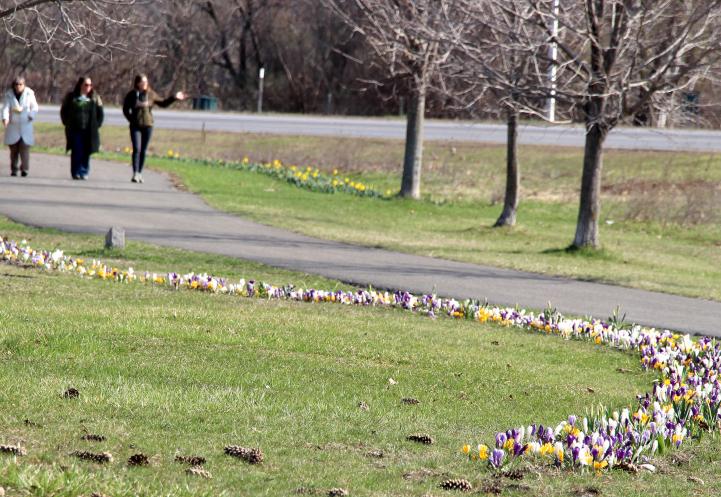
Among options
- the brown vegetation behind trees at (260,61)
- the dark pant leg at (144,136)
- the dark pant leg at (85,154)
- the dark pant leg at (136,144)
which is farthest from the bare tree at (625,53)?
the brown vegetation behind trees at (260,61)

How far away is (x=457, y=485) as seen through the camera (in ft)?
18.4

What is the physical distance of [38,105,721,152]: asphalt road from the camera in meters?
36.4

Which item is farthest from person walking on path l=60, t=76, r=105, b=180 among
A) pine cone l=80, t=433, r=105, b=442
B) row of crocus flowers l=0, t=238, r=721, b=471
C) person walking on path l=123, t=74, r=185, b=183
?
pine cone l=80, t=433, r=105, b=442

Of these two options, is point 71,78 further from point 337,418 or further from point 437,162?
point 337,418

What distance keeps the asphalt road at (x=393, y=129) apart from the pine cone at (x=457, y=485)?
94.8 feet

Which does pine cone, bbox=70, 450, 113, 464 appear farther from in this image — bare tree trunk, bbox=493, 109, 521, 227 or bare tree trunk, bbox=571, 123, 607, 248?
bare tree trunk, bbox=493, 109, 521, 227

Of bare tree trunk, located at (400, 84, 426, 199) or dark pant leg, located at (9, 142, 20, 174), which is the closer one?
dark pant leg, located at (9, 142, 20, 174)

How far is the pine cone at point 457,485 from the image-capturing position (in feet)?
18.4

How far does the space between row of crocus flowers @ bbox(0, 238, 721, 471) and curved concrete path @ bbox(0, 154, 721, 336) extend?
4.29 ft

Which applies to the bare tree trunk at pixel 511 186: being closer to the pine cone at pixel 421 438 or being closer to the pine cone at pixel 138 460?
the pine cone at pixel 421 438

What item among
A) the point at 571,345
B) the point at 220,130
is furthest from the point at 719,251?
the point at 220,130

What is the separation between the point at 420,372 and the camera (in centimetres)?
883

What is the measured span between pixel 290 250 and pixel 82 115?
24.9ft

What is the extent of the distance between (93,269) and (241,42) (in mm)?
45147
